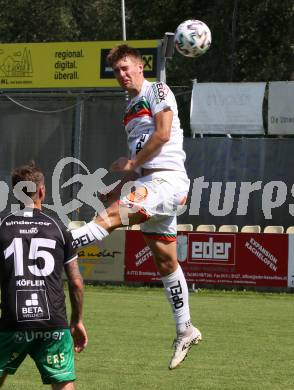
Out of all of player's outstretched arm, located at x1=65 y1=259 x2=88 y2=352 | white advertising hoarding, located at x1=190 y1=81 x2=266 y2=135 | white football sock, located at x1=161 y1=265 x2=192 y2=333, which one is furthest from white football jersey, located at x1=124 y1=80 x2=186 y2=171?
white advertising hoarding, located at x1=190 y1=81 x2=266 y2=135

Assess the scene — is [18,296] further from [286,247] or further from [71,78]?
[71,78]

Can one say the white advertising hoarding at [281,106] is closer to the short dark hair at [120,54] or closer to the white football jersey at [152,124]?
the white football jersey at [152,124]

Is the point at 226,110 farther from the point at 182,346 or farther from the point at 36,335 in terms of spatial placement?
the point at 36,335

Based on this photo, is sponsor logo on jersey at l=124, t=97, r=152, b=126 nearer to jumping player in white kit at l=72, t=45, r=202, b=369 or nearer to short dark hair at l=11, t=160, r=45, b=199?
jumping player in white kit at l=72, t=45, r=202, b=369

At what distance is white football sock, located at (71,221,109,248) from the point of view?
798 centimetres

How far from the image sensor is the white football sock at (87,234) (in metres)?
7.98

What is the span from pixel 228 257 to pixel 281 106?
4.96m

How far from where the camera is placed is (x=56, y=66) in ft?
80.4

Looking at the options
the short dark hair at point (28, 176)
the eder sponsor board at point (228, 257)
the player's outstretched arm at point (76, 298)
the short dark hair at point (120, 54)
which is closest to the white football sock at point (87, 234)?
the player's outstretched arm at point (76, 298)

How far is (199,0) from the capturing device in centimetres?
4494

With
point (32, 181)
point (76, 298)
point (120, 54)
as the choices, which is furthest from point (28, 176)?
point (120, 54)

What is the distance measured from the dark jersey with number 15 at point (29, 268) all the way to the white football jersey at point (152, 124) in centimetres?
192

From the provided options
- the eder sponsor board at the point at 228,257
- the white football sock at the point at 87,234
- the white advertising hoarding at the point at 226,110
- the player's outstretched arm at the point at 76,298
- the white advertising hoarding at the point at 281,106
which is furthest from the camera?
the white advertising hoarding at the point at 226,110

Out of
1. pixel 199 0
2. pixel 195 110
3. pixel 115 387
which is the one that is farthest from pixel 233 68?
pixel 115 387
